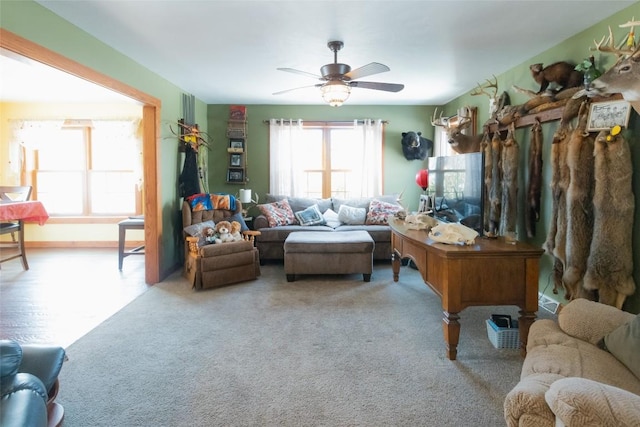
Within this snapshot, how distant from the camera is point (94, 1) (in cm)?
246

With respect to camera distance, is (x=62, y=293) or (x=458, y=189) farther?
(x=62, y=293)

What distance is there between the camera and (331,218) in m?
5.65

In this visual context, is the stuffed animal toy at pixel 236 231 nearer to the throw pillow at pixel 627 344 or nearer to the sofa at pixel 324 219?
the sofa at pixel 324 219

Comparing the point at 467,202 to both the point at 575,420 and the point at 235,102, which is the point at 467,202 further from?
the point at 235,102

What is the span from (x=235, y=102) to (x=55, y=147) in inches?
126

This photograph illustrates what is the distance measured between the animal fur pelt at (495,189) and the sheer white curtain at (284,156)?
3.13 meters

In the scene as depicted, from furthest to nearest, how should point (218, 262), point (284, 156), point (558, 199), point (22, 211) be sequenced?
point (284, 156) < point (22, 211) < point (218, 262) < point (558, 199)

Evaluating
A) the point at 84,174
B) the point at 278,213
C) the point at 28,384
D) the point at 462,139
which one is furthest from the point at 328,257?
the point at 84,174

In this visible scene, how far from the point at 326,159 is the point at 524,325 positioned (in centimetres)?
428

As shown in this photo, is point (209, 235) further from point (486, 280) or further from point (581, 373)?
point (581, 373)

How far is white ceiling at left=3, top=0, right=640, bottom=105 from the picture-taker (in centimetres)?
255

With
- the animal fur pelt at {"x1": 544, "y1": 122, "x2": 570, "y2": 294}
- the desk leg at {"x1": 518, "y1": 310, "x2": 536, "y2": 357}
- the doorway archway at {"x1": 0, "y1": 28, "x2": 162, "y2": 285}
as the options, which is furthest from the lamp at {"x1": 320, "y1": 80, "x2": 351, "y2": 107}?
the desk leg at {"x1": 518, "y1": 310, "x2": 536, "y2": 357}

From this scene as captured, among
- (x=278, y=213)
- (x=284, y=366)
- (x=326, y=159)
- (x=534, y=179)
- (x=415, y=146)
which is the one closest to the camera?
(x=284, y=366)

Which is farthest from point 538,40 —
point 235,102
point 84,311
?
point 84,311
